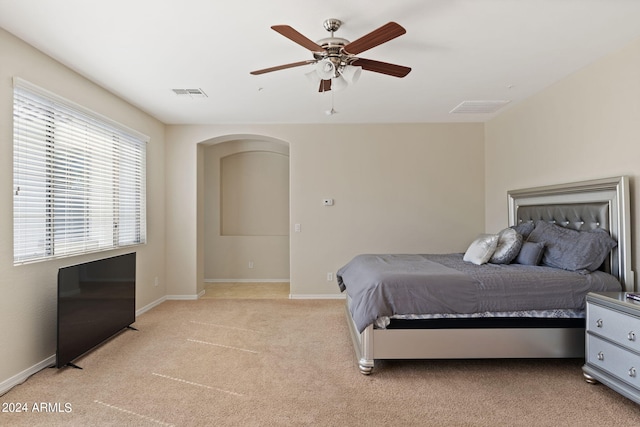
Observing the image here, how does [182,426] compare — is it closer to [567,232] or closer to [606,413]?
[606,413]

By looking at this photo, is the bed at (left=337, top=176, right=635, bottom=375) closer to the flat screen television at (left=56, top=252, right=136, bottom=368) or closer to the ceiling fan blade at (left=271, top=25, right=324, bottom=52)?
the ceiling fan blade at (left=271, top=25, right=324, bottom=52)

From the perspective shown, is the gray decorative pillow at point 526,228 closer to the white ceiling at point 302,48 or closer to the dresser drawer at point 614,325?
the dresser drawer at point 614,325

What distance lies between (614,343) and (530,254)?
1.04 m

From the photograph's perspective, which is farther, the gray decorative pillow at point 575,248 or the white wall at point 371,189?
the white wall at point 371,189

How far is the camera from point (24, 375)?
2.49 m

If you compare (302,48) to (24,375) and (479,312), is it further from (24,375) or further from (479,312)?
(24,375)

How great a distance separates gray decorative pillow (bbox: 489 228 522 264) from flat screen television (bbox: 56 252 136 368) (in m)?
3.68

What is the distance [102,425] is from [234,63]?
2793 millimetres

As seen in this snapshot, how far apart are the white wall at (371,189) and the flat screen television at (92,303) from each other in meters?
1.48

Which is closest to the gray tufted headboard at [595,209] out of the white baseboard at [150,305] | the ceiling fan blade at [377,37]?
the ceiling fan blade at [377,37]

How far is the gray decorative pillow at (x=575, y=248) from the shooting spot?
2.69 metres

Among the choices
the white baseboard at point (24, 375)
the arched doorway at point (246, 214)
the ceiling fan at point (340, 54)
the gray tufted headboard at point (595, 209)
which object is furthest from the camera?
the arched doorway at point (246, 214)

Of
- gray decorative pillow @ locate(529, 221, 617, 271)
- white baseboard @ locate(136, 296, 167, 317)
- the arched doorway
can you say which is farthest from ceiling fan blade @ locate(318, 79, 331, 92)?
white baseboard @ locate(136, 296, 167, 317)

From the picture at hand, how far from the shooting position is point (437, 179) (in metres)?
4.89
